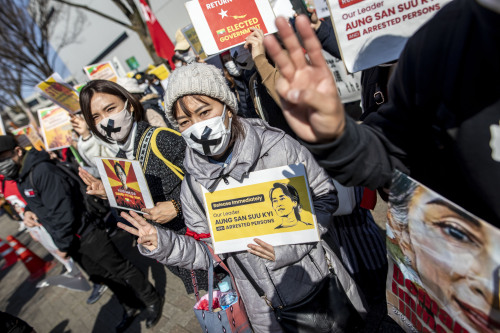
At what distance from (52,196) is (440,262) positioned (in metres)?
3.26

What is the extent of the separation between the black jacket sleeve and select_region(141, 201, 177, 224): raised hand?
4.93 ft

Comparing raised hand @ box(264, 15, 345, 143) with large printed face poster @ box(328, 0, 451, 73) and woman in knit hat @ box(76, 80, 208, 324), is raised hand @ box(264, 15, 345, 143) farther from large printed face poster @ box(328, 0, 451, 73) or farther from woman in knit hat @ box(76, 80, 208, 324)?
woman in knit hat @ box(76, 80, 208, 324)

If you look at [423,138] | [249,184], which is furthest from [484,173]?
[249,184]

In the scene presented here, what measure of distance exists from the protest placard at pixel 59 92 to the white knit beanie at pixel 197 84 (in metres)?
2.67

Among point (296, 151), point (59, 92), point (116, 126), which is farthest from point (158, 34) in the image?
point (296, 151)

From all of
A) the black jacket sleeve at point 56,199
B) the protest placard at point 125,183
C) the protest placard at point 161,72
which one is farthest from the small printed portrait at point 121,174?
the protest placard at point 161,72

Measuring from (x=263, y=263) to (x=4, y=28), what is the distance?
18429 mm

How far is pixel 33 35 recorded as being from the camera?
1459 centimetres

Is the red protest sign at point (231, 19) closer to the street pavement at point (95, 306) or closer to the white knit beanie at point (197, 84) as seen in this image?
the white knit beanie at point (197, 84)

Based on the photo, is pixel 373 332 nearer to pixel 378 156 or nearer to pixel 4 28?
pixel 378 156

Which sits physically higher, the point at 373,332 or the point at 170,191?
the point at 170,191

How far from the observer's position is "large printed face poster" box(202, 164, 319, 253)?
4.50 ft

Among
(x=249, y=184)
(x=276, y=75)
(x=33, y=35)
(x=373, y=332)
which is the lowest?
(x=373, y=332)

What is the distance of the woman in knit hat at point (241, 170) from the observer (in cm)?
149
